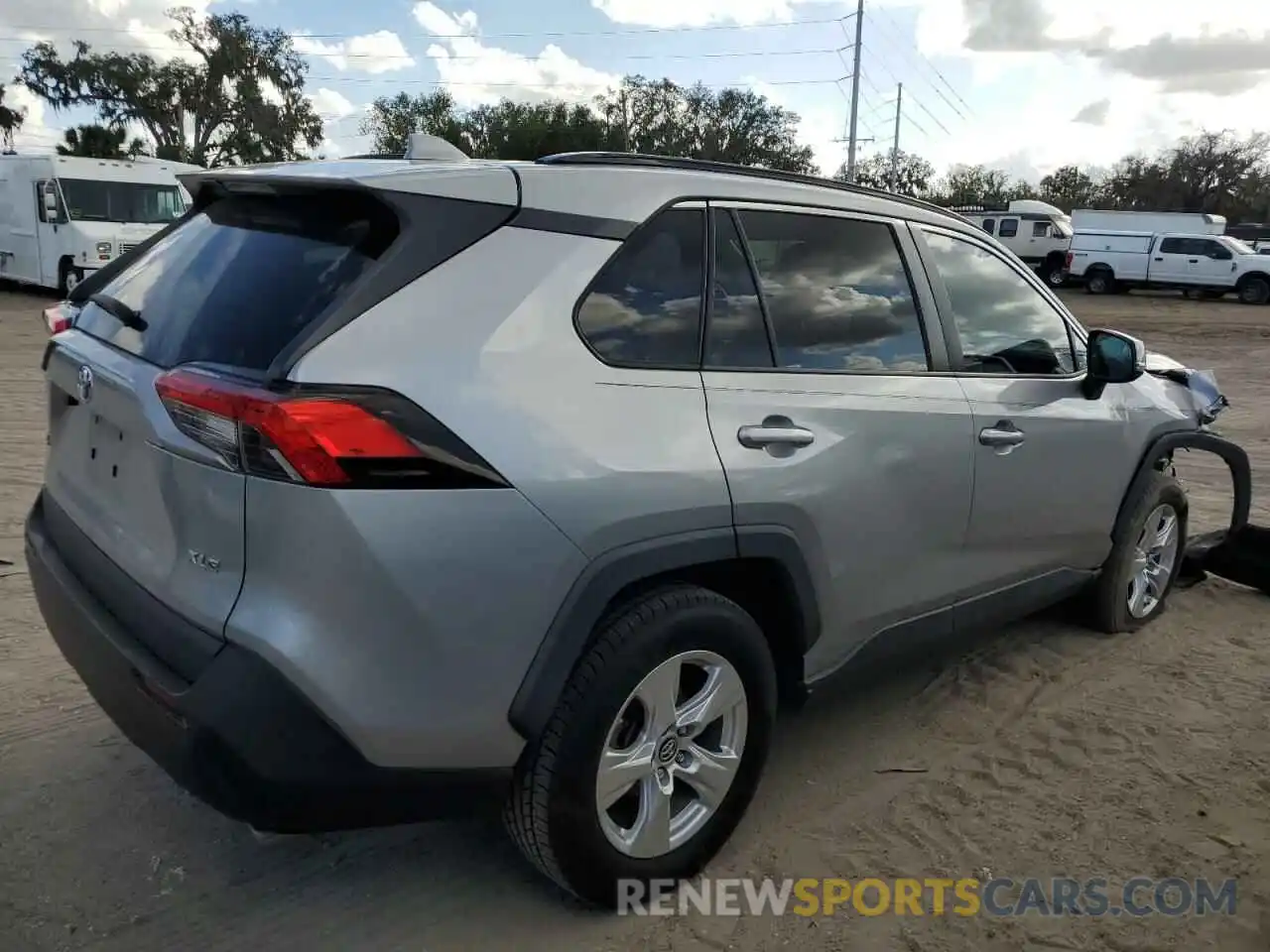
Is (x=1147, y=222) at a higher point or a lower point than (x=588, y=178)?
lower

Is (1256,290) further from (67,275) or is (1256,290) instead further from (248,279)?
(248,279)

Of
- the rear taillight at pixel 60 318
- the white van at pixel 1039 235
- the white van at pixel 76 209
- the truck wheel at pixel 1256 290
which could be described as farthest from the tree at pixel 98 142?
the rear taillight at pixel 60 318

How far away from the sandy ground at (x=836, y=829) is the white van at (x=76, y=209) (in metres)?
15.1

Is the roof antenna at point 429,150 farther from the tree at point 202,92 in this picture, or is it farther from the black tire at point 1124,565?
the tree at point 202,92

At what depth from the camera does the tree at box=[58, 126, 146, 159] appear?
41688 millimetres

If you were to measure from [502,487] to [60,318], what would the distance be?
5.69 ft

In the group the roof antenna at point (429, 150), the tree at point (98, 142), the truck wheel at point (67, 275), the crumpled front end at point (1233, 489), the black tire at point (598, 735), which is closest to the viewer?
the black tire at point (598, 735)

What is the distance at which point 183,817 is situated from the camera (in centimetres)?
293

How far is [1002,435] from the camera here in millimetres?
3389

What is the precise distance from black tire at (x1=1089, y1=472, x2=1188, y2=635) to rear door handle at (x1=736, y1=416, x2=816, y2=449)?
219cm

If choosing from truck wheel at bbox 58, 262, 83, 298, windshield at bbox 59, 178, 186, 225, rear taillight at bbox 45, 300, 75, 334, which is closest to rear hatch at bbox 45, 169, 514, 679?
rear taillight at bbox 45, 300, 75, 334

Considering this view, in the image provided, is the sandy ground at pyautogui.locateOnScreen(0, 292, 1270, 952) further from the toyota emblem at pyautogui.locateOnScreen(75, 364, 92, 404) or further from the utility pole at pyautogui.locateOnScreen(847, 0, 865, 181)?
the utility pole at pyautogui.locateOnScreen(847, 0, 865, 181)

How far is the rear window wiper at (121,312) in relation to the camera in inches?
A: 99.5

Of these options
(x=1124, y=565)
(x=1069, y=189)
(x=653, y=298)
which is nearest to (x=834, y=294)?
(x=653, y=298)
